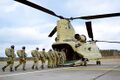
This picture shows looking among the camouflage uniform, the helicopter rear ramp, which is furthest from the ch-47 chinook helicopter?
the helicopter rear ramp

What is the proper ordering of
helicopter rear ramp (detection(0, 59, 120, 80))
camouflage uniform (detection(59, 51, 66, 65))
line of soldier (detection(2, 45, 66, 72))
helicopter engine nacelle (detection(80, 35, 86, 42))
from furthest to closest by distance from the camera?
helicopter engine nacelle (detection(80, 35, 86, 42)) → camouflage uniform (detection(59, 51, 66, 65)) → line of soldier (detection(2, 45, 66, 72)) → helicopter rear ramp (detection(0, 59, 120, 80))

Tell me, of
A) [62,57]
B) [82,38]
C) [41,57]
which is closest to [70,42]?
[62,57]

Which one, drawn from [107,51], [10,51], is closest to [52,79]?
[10,51]

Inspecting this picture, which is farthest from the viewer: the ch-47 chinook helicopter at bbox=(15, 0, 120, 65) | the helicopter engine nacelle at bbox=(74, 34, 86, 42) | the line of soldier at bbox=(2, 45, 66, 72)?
the helicopter engine nacelle at bbox=(74, 34, 86, 42)

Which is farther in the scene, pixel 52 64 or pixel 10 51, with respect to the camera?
pixel 52 64

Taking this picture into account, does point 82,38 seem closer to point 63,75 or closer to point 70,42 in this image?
point 70,42

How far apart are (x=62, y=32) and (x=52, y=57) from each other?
227cm

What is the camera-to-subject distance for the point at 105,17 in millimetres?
21203

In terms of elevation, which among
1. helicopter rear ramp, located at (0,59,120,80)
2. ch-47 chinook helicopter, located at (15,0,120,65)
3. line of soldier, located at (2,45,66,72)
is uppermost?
ch-47 chinook helicopter, located at (15,0,120,65)

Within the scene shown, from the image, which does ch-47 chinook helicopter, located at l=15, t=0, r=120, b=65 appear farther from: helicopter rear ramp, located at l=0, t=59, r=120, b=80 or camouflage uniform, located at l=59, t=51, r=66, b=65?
helicopter rear ramp, located at l=0, t=59, r=120, b=80

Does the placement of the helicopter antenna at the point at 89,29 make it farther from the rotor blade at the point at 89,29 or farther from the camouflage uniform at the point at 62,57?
the camouflage uniform at the point at 62,57

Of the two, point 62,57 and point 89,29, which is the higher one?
point 89,29

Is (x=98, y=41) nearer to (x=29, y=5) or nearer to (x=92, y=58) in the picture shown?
(x=92, y=58)

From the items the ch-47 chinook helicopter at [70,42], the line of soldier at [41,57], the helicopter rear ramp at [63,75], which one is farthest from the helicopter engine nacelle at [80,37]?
the helicopter rear ramp at [63,75]
